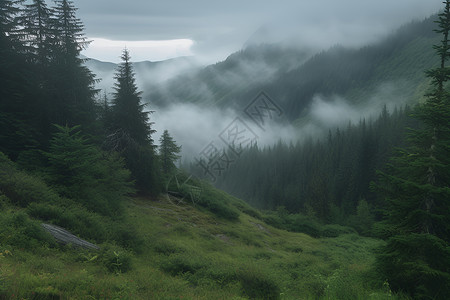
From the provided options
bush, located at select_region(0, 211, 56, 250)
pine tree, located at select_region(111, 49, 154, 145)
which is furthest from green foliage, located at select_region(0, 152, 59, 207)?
pine tree, located at select_region(111, 49, 154, 145)

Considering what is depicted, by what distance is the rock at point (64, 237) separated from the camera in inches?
399

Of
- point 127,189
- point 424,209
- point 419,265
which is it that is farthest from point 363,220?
point 127,189

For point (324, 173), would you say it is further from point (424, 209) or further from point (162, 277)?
point (162, 277)

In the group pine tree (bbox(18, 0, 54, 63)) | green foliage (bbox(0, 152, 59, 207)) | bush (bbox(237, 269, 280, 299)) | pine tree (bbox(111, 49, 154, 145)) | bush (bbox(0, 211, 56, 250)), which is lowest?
bush (bbox(237, 269, 280, 299))

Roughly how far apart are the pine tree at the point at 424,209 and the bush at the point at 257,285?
4.85 metres

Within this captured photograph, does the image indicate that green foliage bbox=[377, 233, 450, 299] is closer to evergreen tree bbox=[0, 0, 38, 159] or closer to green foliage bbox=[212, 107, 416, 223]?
evergreen tree bbox=[0, 0, 38, 159]

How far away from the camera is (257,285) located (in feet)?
32.6

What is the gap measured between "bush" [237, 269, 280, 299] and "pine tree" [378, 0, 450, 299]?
4853 millimetres

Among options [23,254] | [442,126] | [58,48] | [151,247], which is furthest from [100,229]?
[58,48]

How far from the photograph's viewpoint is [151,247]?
14.8 m

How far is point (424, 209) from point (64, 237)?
15.5 meters

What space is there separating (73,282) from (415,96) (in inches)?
9973

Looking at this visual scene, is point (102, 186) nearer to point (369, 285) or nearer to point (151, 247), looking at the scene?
point (151, 247)

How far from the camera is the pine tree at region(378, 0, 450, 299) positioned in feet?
28.4
